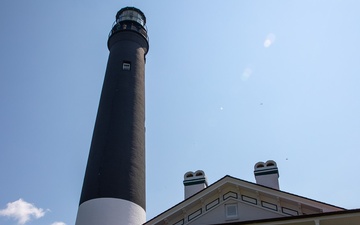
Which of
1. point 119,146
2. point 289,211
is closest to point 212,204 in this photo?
point 289,211

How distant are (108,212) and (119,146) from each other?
385 cm

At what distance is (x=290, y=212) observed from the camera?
1462 centimetres

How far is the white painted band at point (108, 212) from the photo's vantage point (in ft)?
64.6

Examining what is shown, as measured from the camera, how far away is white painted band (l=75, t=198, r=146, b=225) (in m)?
19.7

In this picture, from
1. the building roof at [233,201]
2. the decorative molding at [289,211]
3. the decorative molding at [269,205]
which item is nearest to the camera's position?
the decorative molding at [289,211]

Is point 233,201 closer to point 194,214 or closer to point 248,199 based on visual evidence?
point 248,199

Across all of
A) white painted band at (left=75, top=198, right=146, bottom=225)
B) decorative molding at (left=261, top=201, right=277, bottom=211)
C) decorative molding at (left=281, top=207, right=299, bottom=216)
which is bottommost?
decorative molding at (left=281, top=207, right=299, bottom=216)

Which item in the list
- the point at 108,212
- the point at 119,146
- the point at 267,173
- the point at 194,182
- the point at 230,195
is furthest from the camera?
the point at 119,146

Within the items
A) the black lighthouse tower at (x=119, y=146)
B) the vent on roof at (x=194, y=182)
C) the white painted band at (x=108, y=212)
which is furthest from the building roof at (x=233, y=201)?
the black lighthouse tower at (x=119, y=146)

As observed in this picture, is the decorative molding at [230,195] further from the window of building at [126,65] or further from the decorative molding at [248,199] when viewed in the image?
the window of building at [126,65]

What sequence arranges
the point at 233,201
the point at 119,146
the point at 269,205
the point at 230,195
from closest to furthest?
1. the point at 269,205
2. the point at 233,201
3. the point at 230,195
4. the point at 119,146

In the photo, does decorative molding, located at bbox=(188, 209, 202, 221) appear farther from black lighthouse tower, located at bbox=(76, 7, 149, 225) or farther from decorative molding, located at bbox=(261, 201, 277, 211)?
black lighthouse tower, located at bbox=(76, 7, 149, 225)

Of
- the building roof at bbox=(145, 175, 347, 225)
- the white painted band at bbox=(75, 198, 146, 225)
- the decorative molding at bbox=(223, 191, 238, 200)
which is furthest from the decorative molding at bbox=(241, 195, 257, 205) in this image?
the white painted band at bbox=(75, 198, 146, 225)

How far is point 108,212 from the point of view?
65.1ft
